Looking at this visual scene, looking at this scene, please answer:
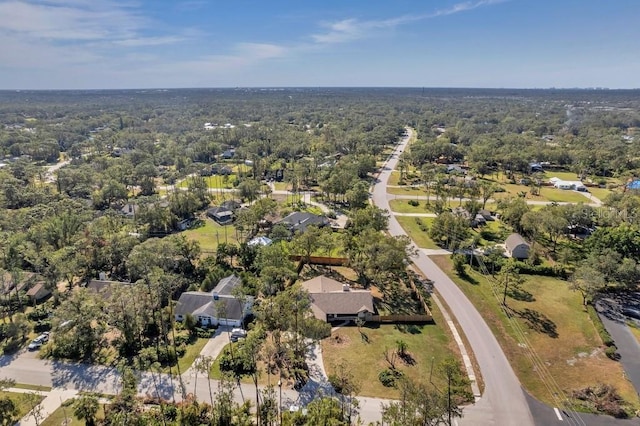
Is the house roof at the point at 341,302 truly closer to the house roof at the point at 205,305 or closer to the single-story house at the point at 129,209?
the house roof at the point at 205,305

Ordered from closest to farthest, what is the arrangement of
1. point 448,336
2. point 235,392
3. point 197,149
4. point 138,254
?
point 235,392, point 448,336, point 138,254, point 197,149

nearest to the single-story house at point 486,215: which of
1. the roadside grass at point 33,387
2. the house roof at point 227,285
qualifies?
the house roof at point 227,285

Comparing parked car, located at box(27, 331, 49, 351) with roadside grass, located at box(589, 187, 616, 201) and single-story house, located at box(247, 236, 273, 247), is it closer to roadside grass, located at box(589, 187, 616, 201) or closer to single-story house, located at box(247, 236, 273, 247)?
single-story house, located at box(247, 236, 273, 247)

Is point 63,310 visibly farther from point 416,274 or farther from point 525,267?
point 525,267

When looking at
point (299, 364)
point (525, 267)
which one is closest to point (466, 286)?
point (525, 267)

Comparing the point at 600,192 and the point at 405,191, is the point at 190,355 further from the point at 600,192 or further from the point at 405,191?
the point at 600,192
